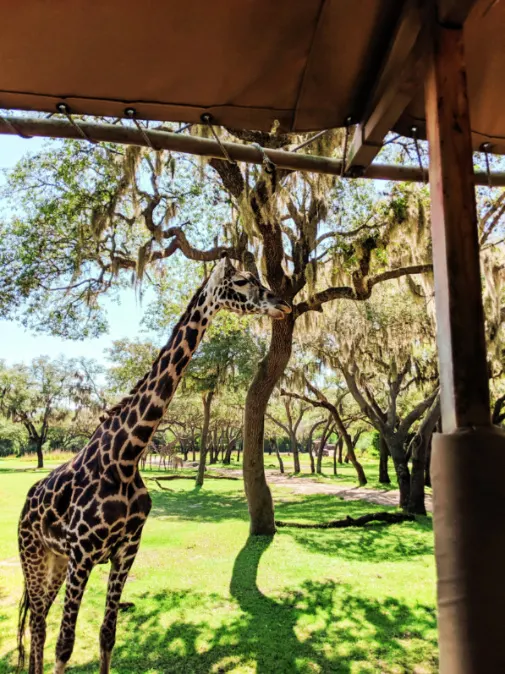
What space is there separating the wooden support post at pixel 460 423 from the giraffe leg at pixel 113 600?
7.38 ft

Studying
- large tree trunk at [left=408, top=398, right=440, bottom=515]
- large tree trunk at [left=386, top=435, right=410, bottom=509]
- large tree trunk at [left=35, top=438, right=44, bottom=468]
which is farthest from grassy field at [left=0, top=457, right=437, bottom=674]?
large tree trunk at [left=35, top=438, right=44, bottom=468]

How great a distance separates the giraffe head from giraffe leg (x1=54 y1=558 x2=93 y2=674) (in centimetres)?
177

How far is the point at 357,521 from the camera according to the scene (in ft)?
32.9

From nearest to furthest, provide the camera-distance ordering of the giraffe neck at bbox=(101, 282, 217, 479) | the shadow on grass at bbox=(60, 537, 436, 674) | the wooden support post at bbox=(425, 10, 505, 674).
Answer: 1. the wooden support post at bbox=(425, 10, 505, 674)
2. the giraffe neck at bbox=(101, 282, 217, 479)
3. the shadow on grass at bbox=(60, 537, 436, 674)

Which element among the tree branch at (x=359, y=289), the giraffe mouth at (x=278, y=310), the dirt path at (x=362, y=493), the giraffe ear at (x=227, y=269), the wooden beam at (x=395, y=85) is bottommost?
the dirt path at (x=362, y=493)

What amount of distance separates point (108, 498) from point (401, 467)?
10283 millimetres

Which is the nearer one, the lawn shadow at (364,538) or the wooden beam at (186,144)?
the wooden beam at (186,144)

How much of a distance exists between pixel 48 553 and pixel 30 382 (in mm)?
34112

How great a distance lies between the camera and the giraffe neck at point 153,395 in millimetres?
3031

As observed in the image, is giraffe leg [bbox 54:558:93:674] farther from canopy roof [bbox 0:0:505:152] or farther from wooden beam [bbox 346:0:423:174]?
wooden beam [bbox 346:0:423:174]

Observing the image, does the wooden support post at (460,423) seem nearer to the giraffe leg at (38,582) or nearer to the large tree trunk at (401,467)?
the giraffe leg at (38,582)

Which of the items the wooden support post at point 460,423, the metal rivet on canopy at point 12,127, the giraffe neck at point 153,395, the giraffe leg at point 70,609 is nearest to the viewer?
the wooden support post at point 460,423

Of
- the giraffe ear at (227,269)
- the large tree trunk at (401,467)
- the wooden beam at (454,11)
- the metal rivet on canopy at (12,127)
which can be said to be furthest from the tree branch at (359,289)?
the wooden beam at (454,11)

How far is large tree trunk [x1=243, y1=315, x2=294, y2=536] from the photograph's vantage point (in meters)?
8.15
